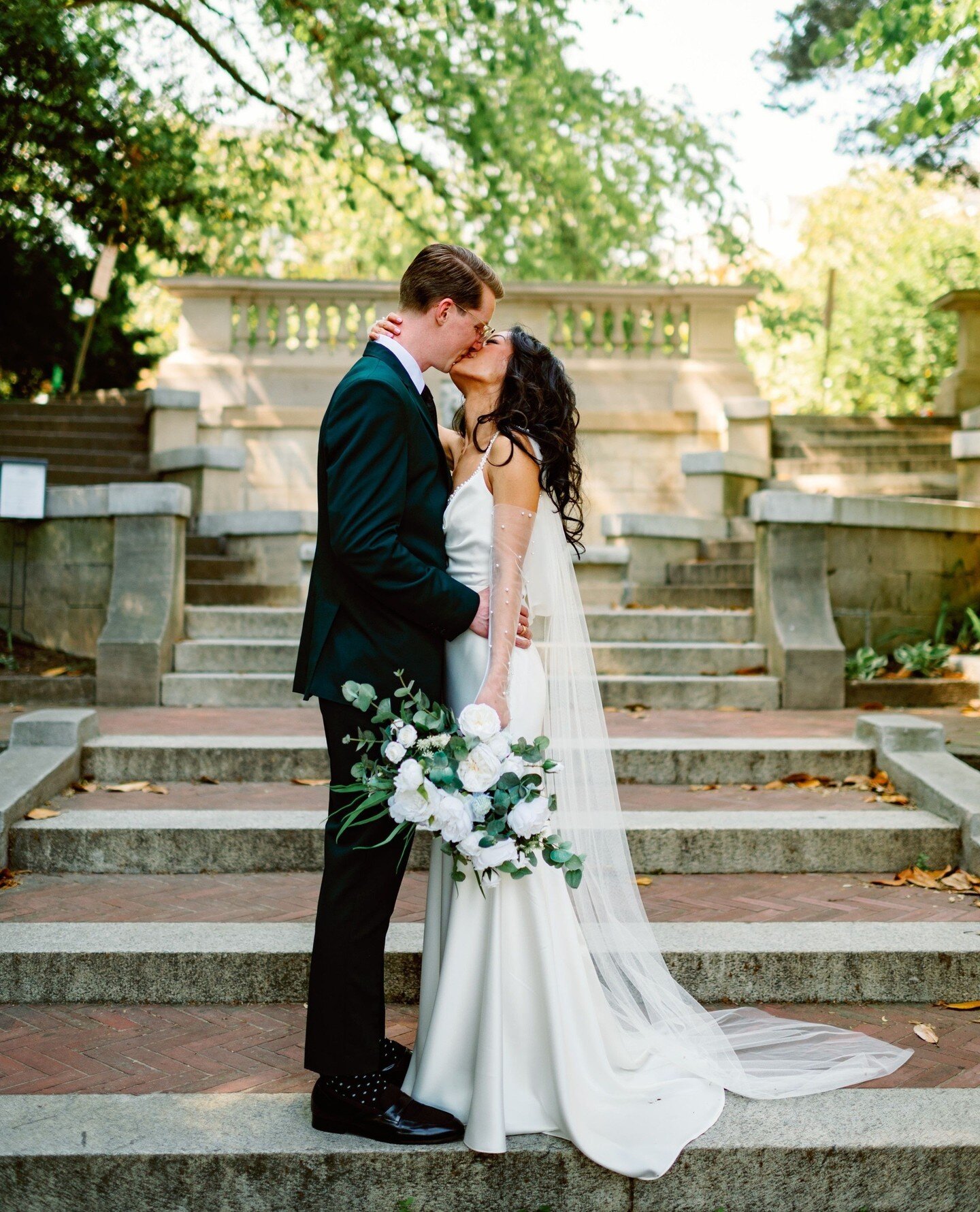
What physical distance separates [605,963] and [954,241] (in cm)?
2590

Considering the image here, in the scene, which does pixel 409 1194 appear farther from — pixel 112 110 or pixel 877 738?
pixel 112 110

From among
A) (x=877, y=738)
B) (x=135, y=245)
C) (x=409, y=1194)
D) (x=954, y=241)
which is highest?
(x=954, y=241)

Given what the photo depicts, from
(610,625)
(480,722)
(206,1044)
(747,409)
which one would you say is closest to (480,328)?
(480,722)

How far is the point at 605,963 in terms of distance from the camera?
333 cm

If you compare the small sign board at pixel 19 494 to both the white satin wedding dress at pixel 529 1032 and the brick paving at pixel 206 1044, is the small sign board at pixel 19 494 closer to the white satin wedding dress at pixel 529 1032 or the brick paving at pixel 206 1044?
the brick paving at pixel 206 1044

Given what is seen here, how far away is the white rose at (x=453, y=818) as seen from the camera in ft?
8.82

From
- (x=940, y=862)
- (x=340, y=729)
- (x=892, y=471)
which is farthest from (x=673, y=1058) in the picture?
(x=892, y=471)

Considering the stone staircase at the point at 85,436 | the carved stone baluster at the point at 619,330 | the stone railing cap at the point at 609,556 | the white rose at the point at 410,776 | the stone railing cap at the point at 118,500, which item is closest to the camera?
the white rose at the point at 410,776

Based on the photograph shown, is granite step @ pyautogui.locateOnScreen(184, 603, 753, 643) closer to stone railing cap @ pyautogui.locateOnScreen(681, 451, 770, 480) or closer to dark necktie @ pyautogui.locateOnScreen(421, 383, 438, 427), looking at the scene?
stone railing cap @ pyautogui.locateOnScreen(681, 451, 770, 480)

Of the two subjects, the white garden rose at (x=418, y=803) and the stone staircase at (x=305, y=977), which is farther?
the stone staircase at (x=305, y=977)

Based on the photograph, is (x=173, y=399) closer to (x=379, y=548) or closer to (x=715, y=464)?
(x=715, y=464)

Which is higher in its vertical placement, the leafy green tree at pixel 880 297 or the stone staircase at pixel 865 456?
the leafy green tree at pixel 880 297

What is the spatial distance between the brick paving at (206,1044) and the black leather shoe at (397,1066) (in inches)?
10.1

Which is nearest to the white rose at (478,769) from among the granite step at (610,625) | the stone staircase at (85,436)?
the granite step at (610,625)
